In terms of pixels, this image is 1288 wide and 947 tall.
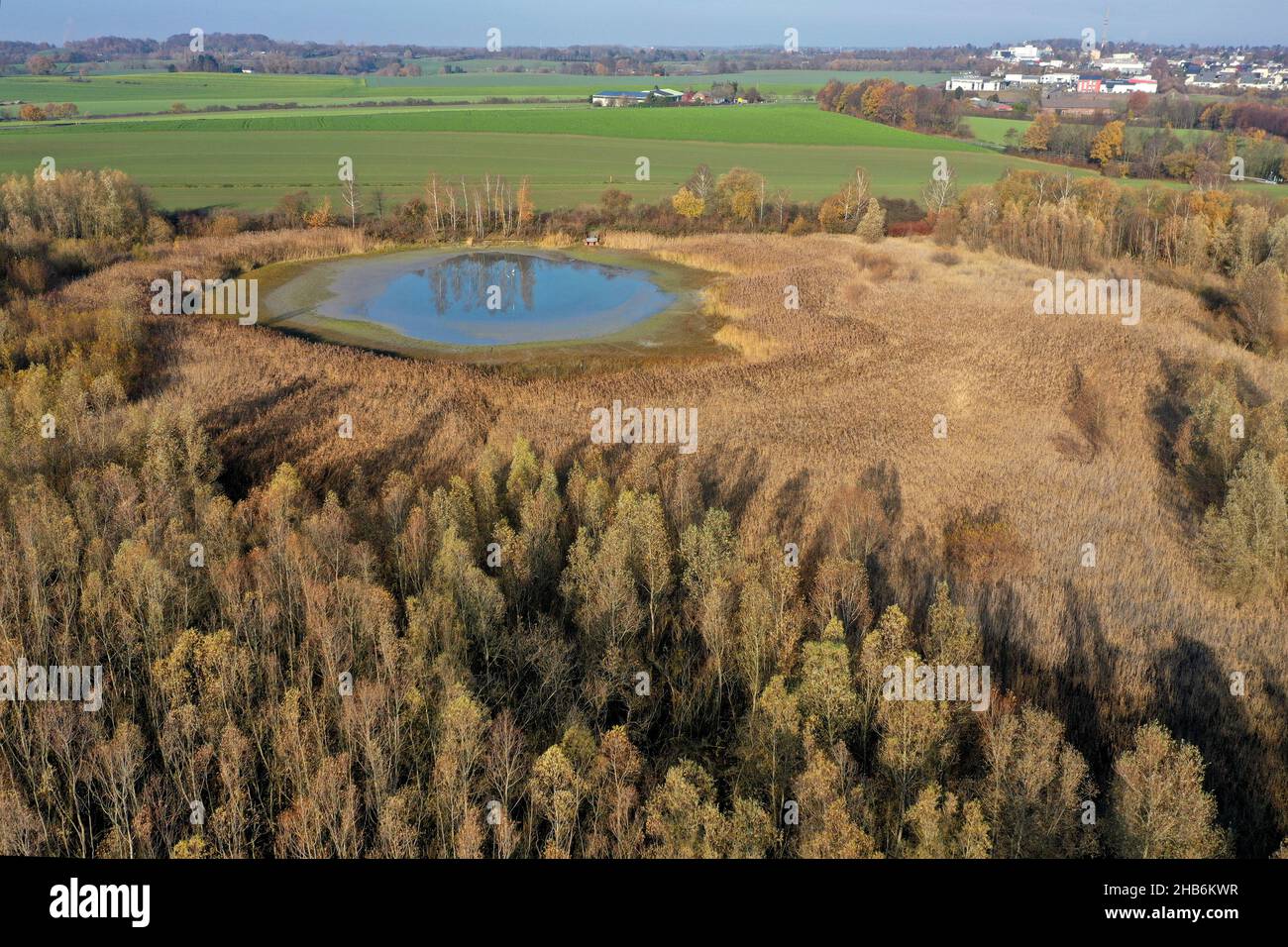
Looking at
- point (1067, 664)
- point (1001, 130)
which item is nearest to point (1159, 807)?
point (1067, 664)

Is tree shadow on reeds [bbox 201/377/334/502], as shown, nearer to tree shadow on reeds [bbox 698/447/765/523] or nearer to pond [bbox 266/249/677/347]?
pond [bbox 266/249/677/347]

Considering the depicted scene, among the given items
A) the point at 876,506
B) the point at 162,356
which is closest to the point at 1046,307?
the point at 876,506

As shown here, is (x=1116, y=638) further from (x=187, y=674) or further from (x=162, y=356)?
(x=162, y=356)

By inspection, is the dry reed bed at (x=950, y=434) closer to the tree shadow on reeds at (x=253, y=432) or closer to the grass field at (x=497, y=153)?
the tree shadow on reeds at (x=253, y=432)

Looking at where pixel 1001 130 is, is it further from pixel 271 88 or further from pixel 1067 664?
pixel 271 88

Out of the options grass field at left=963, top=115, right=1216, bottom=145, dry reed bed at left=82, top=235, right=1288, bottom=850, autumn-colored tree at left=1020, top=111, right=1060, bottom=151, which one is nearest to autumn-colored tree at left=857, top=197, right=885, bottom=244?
dry reed bed at left=82, top=235, right=1288, bottom=850
